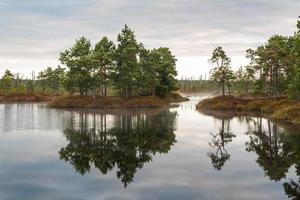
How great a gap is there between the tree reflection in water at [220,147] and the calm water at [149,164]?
7cm

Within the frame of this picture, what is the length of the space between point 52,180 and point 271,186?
11.7 m

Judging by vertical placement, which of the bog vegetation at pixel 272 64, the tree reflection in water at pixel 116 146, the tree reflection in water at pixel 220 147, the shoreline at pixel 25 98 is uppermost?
the bog vegetation at pixel 272 64

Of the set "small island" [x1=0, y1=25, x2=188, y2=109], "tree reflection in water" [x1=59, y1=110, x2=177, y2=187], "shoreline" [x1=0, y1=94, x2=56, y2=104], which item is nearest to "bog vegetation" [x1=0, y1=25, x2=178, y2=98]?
"small island" [x1=0, y1=25, x2=188, y2=109]

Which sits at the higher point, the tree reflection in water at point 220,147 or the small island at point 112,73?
the small island at point 112,73

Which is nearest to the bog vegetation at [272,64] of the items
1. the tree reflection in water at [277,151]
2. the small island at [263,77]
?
the small island at [263,77]

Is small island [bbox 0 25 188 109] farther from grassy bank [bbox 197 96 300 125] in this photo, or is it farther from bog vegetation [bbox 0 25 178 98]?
Result: grassy bank [bbox 197 96 300 125]

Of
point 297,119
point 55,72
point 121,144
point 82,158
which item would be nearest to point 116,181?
point 82,158

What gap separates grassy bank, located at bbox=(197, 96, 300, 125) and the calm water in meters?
19.6

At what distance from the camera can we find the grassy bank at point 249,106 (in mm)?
66375

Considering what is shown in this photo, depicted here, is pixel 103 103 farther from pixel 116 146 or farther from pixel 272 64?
pixel 116 146

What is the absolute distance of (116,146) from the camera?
35.5 meters

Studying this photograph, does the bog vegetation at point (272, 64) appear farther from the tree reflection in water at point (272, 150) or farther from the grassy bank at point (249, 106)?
the tree reflection in water at point (272, 150)

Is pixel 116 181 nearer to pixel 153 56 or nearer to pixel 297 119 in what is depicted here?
pixel 297 119

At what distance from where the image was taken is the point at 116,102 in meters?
101
